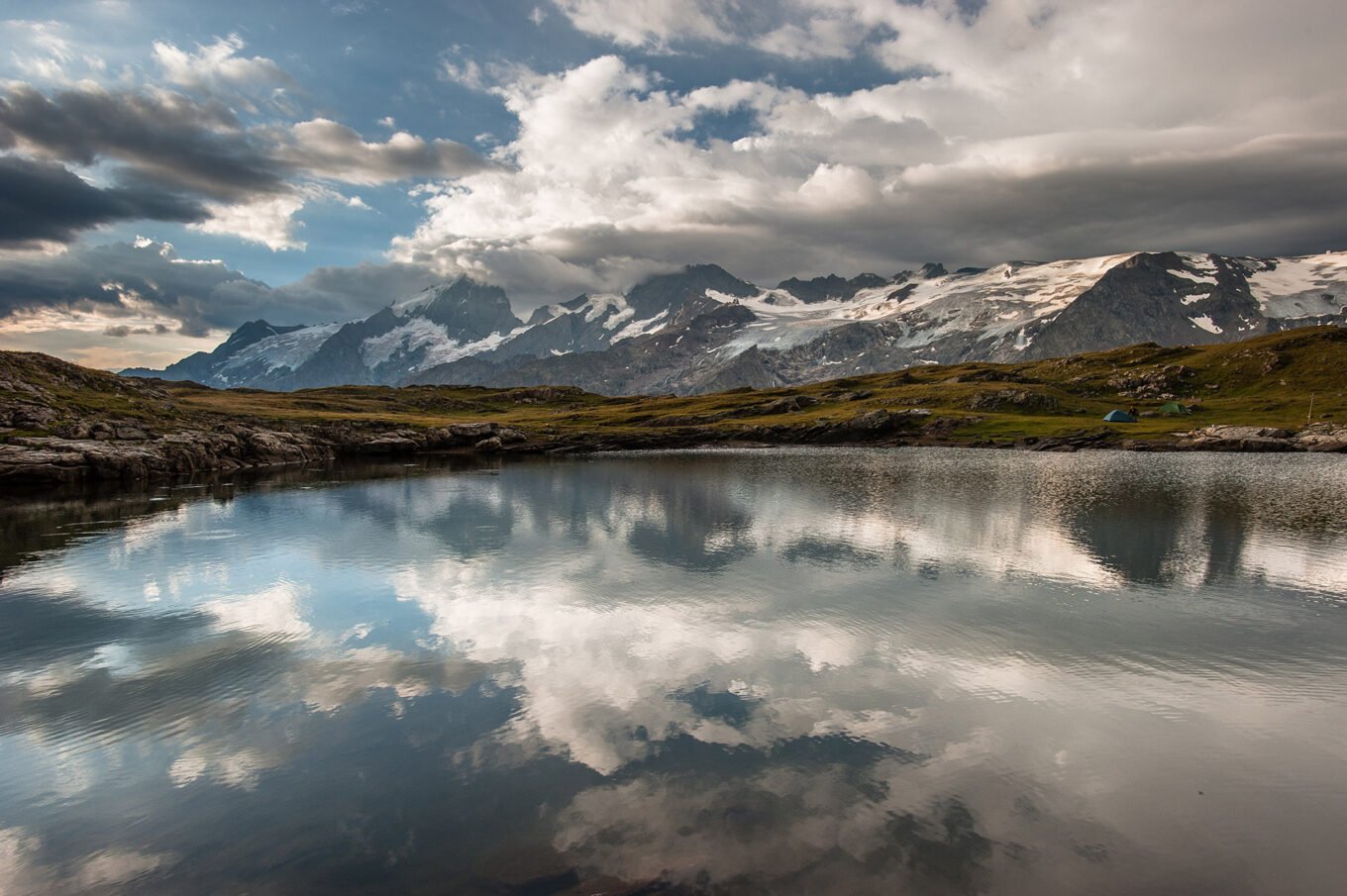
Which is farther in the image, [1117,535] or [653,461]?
[653,461]

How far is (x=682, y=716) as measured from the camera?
23125 mm

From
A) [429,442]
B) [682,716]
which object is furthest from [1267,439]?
[429,442]

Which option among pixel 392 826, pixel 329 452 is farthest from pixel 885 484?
pixel 329 452

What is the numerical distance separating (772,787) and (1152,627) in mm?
24337

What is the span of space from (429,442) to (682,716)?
480ft

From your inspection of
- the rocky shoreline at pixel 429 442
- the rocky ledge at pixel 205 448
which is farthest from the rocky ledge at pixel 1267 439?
the rocky ledge at pixel 205 448

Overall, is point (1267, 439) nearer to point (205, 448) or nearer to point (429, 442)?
point (429, 442)

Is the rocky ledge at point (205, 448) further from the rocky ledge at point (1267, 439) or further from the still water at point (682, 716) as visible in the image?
the rocky ledge at point (1267, 439)

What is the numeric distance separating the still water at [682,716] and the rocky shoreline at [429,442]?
53.3m

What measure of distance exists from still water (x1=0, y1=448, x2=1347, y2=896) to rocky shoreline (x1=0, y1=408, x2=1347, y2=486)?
53.3 m

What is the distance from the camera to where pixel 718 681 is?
26141 millimetres

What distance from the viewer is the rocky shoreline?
9475 centimetres

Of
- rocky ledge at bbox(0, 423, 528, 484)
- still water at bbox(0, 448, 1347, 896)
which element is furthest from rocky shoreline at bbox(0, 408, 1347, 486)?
still water at bbox(0, 448, 1347, 896)

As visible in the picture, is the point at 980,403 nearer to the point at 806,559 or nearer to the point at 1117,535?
the point at 1117,535
